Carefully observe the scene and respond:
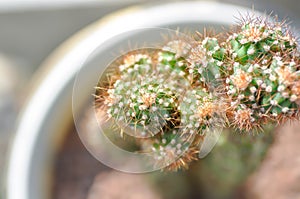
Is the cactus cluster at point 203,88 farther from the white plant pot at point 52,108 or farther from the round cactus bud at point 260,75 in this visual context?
the white plant pot at point 52,108

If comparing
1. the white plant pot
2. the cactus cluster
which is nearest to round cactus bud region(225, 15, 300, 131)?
the cactus cluster

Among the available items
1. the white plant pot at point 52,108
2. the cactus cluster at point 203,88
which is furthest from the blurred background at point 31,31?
the cactus cluster at point 203,88

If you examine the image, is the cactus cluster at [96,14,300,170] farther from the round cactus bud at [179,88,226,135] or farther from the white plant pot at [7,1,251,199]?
the white plant pot at [7,1,251,199]

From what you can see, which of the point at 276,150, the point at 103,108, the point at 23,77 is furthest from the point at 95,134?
the point at 23,77

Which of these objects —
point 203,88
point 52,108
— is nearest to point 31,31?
point 52,108

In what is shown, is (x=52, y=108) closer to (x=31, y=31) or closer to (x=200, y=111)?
(x=200, y=111)

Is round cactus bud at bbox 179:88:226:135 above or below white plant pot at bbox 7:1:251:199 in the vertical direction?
below
